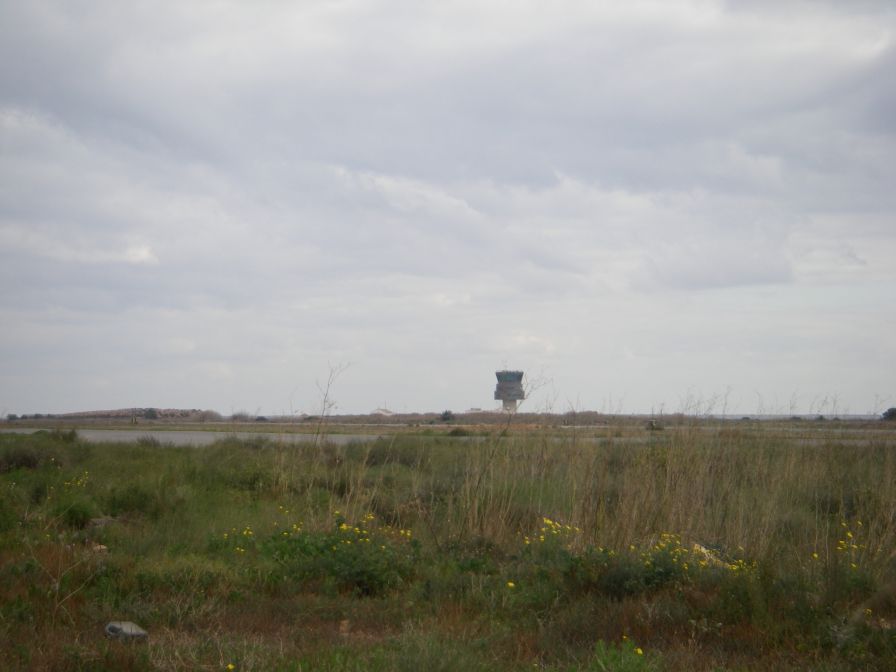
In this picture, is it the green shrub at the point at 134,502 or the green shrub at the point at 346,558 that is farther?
the green shrub at the point at 134,502

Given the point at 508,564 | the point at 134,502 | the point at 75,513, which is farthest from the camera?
the point at 134,502

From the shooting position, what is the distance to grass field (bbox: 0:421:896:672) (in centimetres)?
600

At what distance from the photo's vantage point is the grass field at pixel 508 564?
6.00 metres

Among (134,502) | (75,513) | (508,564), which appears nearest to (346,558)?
(508,564)

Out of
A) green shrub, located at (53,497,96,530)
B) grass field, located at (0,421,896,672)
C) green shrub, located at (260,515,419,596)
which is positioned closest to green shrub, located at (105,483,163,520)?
grass field, located at (0,421,896,672)

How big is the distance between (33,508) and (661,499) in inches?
356

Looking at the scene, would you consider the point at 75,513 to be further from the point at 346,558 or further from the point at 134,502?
the point at 346,558

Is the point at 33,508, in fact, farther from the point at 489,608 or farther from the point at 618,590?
the point at 618,590

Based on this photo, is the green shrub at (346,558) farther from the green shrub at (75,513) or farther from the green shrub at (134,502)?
the green shrub at (134,502)

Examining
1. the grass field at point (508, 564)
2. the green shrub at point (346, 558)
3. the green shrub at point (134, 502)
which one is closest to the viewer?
the grass field at point (508, 564)

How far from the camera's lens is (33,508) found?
477 inches

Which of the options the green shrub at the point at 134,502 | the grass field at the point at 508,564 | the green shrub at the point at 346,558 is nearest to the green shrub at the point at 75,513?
the grass field at the point at 508,564

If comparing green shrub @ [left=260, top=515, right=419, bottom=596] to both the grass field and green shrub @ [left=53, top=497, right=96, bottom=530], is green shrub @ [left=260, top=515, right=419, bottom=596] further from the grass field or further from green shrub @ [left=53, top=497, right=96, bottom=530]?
green shrub @ [left=53, top=497, right=96, bottom=530]

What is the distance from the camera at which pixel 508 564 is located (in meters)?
9.12
